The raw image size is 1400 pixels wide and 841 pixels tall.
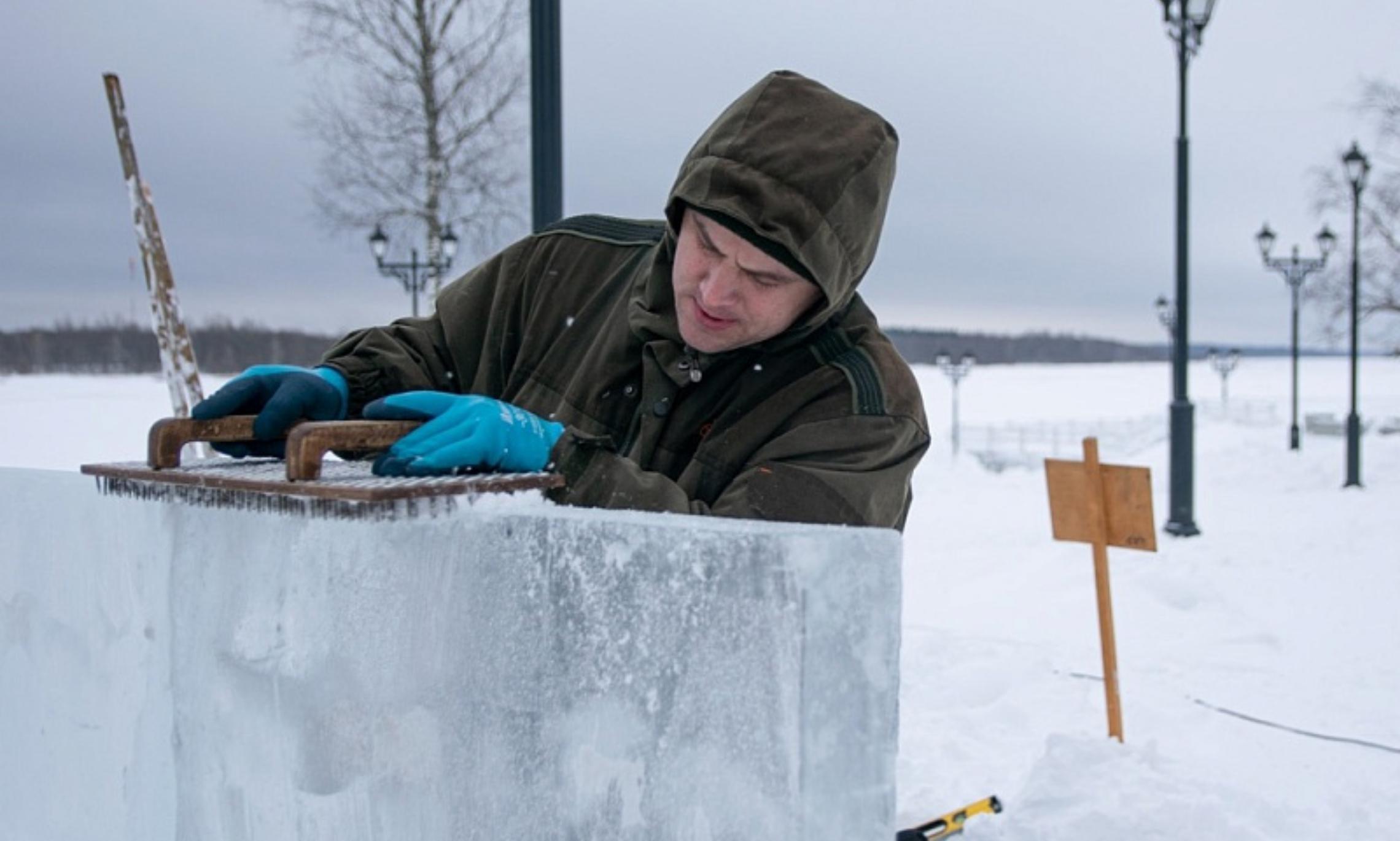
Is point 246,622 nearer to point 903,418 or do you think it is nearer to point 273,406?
point 273,406

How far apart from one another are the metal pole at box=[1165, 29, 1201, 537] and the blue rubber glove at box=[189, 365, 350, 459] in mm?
8831

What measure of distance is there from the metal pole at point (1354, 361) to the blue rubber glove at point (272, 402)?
1472cm

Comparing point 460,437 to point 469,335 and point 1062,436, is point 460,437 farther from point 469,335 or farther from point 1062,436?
point 1062,436

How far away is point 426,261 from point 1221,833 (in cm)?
1090

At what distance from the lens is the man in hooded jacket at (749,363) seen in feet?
4.35

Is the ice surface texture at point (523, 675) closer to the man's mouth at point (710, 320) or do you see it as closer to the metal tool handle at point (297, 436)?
the metal tool handle at point (297, 436)

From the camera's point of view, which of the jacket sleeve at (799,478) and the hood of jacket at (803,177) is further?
the hood of jacket at (803,177)

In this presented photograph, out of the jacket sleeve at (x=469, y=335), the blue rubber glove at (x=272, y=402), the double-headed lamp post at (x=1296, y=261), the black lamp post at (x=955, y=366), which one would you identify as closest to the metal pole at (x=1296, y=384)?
the double-headed lamp post at (x=1296, y=261)

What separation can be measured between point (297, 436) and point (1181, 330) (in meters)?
9.54

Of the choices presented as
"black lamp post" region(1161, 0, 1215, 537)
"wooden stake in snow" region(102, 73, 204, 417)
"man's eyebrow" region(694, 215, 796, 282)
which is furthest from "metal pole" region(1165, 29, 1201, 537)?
"man's eyebrow" region(694, 215, 796, 282)

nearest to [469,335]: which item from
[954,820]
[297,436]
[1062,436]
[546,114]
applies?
[297,436]

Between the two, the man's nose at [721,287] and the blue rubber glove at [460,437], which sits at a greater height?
the man's nose at [721,287]

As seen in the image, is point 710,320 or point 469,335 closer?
point 710,320

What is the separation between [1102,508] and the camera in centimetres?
474
